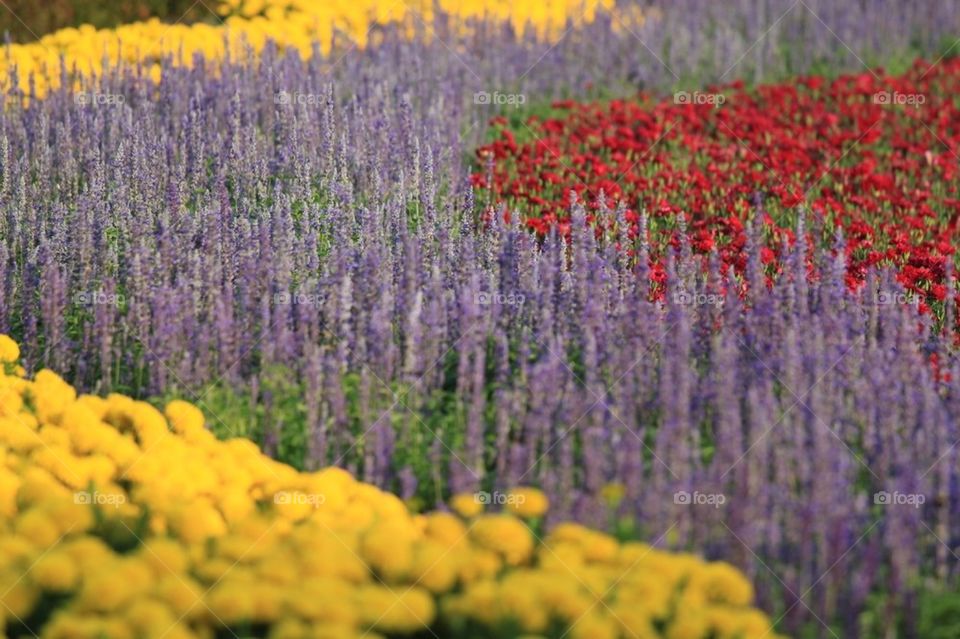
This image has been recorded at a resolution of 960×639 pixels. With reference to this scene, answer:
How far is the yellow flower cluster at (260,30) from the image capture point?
10.6 m

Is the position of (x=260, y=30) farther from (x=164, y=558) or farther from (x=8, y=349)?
(x=164, y=558)

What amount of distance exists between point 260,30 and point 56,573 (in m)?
9.07

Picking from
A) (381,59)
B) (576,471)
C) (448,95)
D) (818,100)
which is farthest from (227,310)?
(818,100)

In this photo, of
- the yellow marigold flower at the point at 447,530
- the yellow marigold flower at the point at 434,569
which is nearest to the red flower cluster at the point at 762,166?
the yellow marigold flower at the point at 447,530

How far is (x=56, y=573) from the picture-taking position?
12.1 feet

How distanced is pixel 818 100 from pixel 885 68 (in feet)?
5.97

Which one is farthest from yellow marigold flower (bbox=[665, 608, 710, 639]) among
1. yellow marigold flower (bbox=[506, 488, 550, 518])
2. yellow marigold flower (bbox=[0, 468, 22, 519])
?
yellow marigold flower (bbox=[0, 468, 22, 519])

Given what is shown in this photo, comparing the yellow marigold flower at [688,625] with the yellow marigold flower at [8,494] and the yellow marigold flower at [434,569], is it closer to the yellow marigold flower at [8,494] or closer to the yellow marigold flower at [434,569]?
the yellow marigold flower at [434,569]

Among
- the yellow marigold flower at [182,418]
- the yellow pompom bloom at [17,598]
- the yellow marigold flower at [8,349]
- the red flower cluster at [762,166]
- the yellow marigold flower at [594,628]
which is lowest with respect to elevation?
the yellow pompom bloom at [17,598]

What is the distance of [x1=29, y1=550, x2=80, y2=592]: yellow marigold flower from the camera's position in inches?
145

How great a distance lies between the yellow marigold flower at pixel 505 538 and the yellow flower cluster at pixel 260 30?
6637 mm

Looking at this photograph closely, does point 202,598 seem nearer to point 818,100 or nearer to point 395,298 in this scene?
point 395,298

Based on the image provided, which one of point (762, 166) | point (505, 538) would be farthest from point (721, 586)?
point (762, 166)

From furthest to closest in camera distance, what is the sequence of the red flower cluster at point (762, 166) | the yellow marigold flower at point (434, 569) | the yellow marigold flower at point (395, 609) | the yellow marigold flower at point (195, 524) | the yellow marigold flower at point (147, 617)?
the red flower cluster at point (762, 166) → the yellow marigold flower at point (195, 524) → the yellow marigold flower at point (434, 569) → the yellow marigold flower at point (395, 609) → the yellow marigold flower at point (147, 617)
